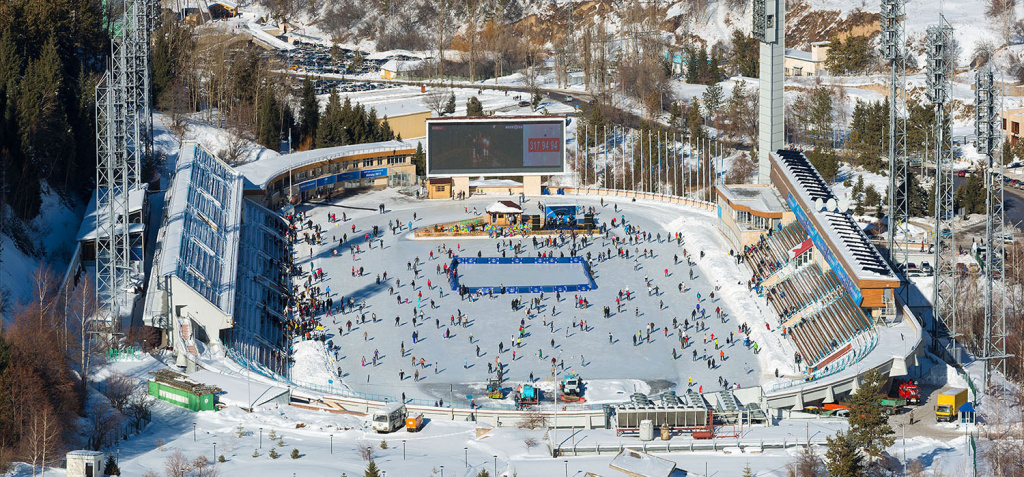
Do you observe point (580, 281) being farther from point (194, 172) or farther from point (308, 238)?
point (194, 172)

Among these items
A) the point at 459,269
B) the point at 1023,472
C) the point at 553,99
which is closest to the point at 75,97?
the point at 459,269

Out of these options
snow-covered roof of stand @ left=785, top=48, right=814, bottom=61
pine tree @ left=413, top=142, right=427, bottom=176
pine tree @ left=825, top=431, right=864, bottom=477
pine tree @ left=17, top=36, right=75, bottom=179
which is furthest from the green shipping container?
snow-covered roof of stand @ left=785, top=48, right=814, bottom=61

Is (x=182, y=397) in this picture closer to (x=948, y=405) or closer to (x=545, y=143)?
(x=948, y=405)

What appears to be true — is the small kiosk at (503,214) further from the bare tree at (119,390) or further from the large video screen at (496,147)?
the bare tree at (119,390)

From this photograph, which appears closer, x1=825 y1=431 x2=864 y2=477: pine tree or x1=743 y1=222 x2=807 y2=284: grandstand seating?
x1=825 y1=431 x2=864 y2=477: pine tree

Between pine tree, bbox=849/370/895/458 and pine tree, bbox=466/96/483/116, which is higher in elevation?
pine tree, bbox=466/96/483/116

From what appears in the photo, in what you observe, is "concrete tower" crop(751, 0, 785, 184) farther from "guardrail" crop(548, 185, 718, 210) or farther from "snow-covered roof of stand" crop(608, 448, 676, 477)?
"snow-covered roof of stand" crop(608, 448, 676, 477)

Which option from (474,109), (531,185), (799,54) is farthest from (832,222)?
(799,54)
